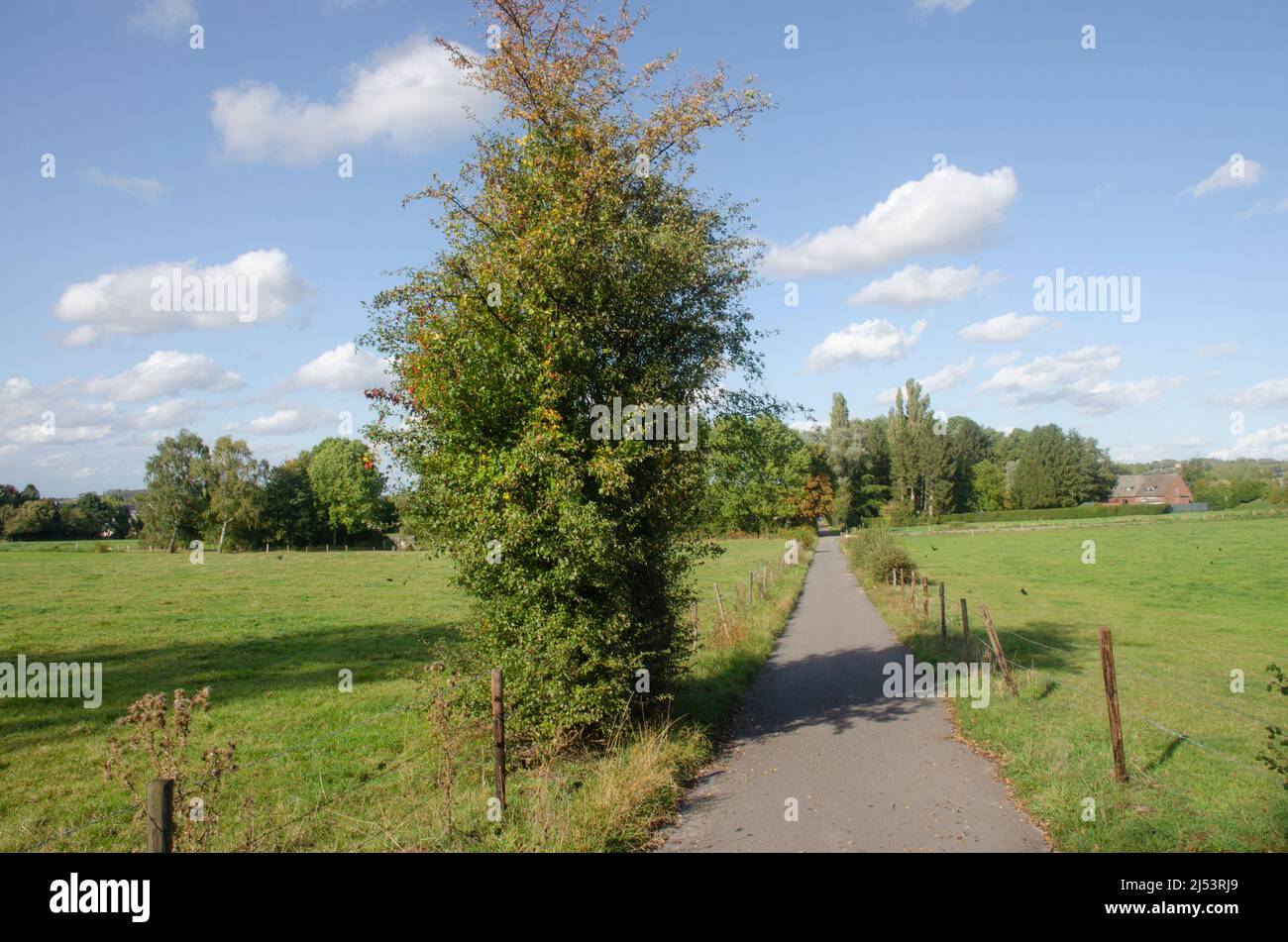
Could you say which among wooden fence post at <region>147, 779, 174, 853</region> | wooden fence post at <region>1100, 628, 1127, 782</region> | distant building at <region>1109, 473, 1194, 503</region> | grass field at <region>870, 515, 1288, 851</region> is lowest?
grass field at <region>870, 515, 1288, 851</region>

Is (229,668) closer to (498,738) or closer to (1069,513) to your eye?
(498,738)

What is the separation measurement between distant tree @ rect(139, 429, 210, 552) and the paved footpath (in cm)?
8597

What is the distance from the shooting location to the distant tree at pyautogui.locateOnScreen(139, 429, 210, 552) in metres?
84.4

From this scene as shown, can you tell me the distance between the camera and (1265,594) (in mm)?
A: 34250

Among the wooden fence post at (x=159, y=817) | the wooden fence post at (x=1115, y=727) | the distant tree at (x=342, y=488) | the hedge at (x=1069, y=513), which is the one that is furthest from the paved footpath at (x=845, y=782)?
the hedge at (x=1069, y=513)

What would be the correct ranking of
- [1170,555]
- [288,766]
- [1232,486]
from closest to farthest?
[288,766], [1170,555], [1232,486]

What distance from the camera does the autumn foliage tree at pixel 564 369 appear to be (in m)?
9.12

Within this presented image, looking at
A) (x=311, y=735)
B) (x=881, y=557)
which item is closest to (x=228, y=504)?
(x=881, y=557)

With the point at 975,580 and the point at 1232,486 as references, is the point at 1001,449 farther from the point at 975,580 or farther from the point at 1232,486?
the point at 975,580

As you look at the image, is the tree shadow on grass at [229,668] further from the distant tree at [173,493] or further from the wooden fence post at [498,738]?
the distant tree at [173,493]

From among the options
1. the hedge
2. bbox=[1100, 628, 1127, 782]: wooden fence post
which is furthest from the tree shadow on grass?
the hedge

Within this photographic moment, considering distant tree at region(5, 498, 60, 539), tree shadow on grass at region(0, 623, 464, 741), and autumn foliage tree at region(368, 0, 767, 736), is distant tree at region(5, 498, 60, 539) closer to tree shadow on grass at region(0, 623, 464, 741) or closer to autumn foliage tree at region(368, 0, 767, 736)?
tree shadow on grass at region(0, 623, 464, 741)
